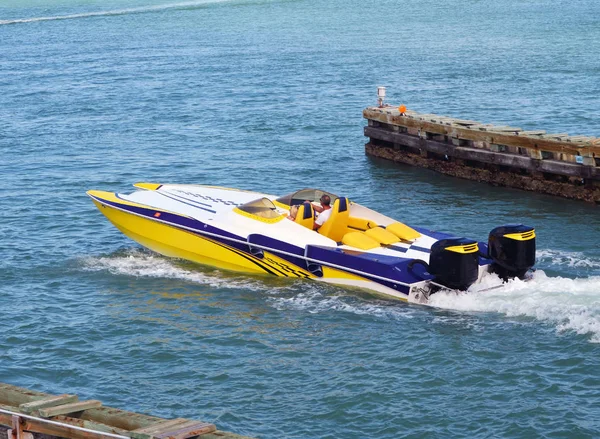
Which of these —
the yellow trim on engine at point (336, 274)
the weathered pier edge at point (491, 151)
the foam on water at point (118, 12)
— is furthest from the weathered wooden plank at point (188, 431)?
the foam on water at point (118, 12)

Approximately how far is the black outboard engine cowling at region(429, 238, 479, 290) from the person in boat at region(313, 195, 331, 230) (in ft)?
11.9

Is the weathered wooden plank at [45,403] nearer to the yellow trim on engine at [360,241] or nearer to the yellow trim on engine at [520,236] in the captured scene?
the yellow trim on engine at [360,241]

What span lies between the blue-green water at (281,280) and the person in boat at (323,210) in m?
1.73

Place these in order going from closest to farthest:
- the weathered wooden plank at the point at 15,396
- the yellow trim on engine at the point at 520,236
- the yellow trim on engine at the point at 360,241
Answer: the weathered wooden plank at the point at 15,396
the yellow trim on engine at the point at 520,236
the yellow trim on engine at the point at 360,241

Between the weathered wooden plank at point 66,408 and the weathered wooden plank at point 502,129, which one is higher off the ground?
the weathered wooden plank at point 502,129

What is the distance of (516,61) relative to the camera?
60844 millimetres

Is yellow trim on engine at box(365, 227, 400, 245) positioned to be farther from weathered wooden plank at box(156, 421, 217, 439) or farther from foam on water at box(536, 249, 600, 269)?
weathered wooden plank at box(156, 421, 217, 439)

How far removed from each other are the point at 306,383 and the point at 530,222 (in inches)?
464

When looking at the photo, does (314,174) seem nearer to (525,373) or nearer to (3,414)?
(525,373)

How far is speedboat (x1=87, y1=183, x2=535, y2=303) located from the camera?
816 inches

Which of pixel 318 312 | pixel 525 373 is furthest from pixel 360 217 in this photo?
pixel 525 373

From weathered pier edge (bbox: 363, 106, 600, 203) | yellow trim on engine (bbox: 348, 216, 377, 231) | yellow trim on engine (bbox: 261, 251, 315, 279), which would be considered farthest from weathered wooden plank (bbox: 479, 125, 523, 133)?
yellow trim on engine (bbox: 261, 251, 315, 279)

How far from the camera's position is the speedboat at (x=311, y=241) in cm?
2072

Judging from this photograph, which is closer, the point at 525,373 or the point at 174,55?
the point at 525,373
